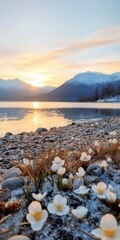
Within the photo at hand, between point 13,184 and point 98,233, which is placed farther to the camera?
point 13,184

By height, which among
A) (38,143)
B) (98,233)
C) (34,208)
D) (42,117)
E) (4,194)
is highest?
(34,208)

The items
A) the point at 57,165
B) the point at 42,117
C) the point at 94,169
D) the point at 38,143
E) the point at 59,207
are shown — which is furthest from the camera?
the point at 42,117

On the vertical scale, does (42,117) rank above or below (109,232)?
below

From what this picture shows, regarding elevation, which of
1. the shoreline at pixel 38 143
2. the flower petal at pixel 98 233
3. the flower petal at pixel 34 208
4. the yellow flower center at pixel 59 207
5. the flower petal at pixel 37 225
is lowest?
the shoreline at pixel 38 143

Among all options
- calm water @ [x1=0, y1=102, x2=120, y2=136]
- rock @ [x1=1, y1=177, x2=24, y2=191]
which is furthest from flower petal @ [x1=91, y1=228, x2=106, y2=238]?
calm water @ [x1=0, y1=102, x2=120, y2=136]

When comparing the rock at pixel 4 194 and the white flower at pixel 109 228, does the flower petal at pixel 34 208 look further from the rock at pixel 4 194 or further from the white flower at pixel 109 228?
the rock at pixel 4 194

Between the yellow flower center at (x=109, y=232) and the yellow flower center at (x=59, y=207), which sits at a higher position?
the yellow flower center at (x=59, y=207)

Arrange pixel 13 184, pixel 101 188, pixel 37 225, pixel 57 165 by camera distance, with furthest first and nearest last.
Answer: pixel 13 184, pixel 57 165, pixel 101 188, pixel 37 225

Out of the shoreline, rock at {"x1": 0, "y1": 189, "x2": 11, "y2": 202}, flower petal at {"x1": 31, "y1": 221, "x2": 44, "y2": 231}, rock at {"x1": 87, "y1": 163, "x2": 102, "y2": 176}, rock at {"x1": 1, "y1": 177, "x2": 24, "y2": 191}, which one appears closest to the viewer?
flower petal at {"x1": 31, "y1": 221, "x2": 44, "y2": 231}

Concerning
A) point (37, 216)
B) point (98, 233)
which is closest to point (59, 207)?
point (37, 216)

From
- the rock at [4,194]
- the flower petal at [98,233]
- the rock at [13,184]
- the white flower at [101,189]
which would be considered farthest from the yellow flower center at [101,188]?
the rock at [13,184]

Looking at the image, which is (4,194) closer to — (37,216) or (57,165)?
(57,165)

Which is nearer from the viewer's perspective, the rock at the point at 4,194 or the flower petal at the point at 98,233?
the flower petal at the point at 98,233

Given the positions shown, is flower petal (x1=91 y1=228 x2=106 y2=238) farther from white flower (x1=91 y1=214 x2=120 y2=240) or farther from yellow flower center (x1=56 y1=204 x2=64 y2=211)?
yellow flower center (x1=56 y1=204 x2=64 y2=211)
